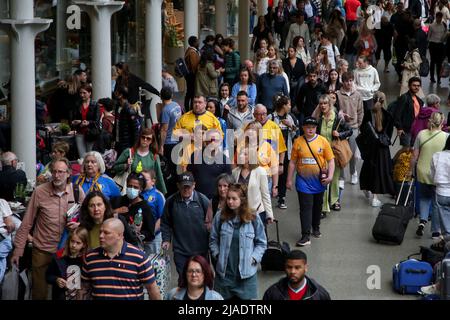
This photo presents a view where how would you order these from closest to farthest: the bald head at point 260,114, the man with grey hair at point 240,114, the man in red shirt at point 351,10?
Answer: the bald head at point 260,114, the man with grey hair at point 240,114, the man in red shirt at point 351,10

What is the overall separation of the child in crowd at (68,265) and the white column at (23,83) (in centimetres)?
519

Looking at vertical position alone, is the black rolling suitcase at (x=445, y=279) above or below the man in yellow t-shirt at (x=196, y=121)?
below

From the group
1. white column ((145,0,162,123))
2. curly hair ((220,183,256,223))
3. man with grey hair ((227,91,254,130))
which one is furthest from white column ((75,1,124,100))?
curly hair ((220,183,256,223))

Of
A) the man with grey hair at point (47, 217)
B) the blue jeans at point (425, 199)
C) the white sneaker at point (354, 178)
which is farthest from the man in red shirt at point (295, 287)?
the white sneaker at point (354, 178)

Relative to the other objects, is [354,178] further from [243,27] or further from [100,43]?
[243,27]

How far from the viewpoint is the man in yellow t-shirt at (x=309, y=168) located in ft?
54.5

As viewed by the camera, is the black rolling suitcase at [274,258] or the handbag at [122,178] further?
the handbag at [122,178]

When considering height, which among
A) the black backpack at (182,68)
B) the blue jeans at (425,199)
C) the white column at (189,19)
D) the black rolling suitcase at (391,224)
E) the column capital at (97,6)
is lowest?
the black rolling suitcase at (391,224)

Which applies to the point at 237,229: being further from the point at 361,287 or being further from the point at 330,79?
the point at 330,79

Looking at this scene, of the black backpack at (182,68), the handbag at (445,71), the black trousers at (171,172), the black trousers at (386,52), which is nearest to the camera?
the black trousers at (171,172)

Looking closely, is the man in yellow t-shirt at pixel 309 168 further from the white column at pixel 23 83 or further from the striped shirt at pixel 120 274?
the striped shirt at pixel 120 274

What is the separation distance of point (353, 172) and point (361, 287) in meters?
6.02

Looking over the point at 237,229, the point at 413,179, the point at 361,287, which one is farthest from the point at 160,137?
the point at 237,229
